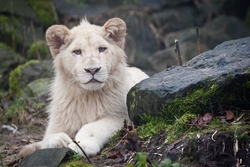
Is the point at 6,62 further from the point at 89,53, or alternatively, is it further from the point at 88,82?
the point at 88,82

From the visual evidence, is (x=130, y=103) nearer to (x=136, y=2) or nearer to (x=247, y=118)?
(x=247, y=118)

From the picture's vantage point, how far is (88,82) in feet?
18.1

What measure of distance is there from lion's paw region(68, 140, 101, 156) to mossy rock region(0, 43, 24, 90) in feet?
20.4

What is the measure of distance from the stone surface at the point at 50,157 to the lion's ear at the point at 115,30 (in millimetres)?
1850

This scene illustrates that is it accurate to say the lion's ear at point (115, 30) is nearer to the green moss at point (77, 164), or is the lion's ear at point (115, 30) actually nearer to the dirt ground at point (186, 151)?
the dirt ground at point (186, 151)

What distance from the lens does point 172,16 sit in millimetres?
16031

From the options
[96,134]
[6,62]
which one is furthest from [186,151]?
[6,62]

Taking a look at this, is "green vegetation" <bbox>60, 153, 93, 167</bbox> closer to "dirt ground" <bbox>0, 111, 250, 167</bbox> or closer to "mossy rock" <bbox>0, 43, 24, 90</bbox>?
"dirt ground" <bbox>0, 111, 250, 167</bbox>

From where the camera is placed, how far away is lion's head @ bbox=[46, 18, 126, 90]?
551 centimetres

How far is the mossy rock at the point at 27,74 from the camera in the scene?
1004cm

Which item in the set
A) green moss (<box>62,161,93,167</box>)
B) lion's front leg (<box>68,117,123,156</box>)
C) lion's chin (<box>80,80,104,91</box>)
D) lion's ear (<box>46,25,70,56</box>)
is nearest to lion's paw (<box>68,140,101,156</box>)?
lion's front leg (<box>68,117,123,156</box>)

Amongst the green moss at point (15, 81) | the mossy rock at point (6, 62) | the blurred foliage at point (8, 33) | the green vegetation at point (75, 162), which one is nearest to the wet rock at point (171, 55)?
the blurred foliage at point (8, 33)

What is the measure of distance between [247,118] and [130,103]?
5.19ft

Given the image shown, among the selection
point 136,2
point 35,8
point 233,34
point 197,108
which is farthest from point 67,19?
point 197,108
